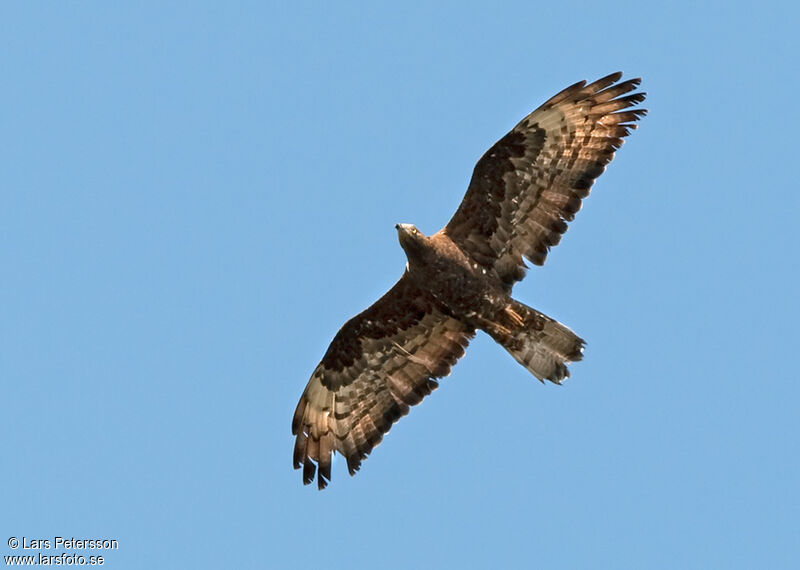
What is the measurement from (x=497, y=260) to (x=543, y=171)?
134 cm

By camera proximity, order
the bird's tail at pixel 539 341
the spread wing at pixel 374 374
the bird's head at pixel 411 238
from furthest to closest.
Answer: the spread wing at pixel 374 374, the bird's tail at pixel 539 341, the bird's head at pixel 411 238

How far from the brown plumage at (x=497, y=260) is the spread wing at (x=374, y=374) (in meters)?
0.01

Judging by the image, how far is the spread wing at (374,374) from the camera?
19.2 meters

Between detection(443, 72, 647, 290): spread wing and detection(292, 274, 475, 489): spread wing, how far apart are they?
131 centimetres

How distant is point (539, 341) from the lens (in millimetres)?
18469

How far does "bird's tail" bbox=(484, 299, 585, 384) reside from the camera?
18.3 meters

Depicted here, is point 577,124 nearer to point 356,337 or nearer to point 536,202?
point 536,202

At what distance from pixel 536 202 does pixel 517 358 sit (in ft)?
6.91

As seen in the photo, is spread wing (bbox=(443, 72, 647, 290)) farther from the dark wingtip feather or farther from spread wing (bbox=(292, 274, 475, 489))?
the dark wingtip feather

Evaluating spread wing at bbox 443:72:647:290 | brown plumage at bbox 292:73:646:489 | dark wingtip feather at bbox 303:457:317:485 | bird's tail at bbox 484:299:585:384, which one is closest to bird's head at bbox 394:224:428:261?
brown plumage at bbox 292:73:646:489

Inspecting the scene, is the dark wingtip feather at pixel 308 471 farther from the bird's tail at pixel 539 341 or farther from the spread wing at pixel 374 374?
the bird's tail at pixel 539 341

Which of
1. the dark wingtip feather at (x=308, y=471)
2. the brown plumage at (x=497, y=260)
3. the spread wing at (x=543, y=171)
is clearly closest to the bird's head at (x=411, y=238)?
the brown plumage at (x=497, y=260)

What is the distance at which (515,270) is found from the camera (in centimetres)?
1855

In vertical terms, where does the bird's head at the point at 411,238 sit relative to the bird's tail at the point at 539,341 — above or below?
above
